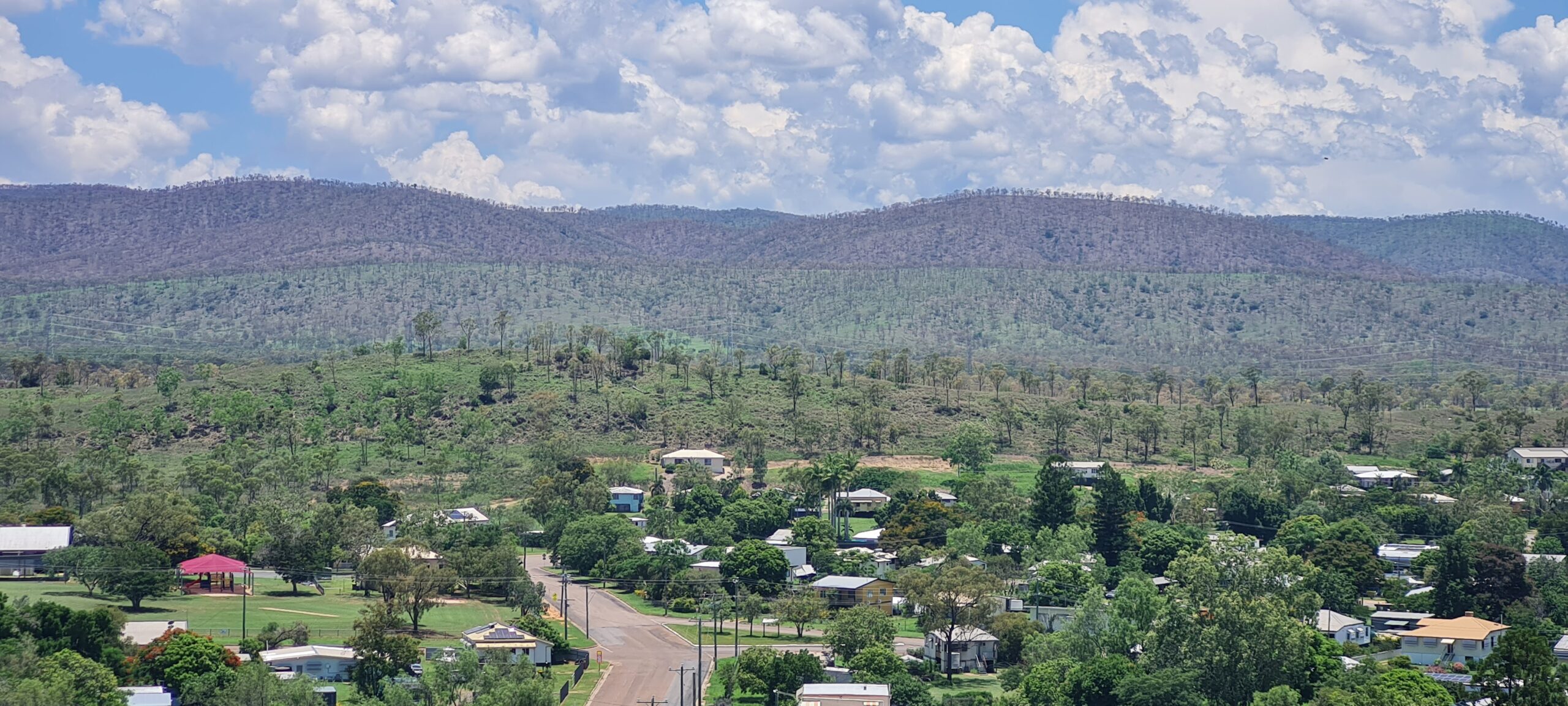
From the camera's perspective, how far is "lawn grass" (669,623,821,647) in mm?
74875

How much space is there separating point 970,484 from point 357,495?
3604 centimetres

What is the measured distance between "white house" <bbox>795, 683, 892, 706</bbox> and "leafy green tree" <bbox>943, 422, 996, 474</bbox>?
57163mm

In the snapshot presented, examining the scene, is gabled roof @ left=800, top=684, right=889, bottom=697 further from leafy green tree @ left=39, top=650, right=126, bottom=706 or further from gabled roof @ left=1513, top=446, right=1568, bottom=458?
gabled roof @ left=1513, top=446, right=1568, bottom=458

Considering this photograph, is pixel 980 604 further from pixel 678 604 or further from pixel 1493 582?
pixel 1493 582

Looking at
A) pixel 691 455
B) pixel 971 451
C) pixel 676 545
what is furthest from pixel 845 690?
pixel 691 455

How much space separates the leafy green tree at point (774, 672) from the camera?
63.2 meters

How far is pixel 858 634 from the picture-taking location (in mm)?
→ 67750

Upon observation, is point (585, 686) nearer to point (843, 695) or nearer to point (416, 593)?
point (416, 593)

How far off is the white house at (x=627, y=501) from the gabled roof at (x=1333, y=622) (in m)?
46.1

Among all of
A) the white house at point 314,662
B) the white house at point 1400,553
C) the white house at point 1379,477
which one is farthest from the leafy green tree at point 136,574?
the white house at point 1379,477

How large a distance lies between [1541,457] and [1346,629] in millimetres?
56825

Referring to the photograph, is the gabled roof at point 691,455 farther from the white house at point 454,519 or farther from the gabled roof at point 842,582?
the gabled roof at point 842,582

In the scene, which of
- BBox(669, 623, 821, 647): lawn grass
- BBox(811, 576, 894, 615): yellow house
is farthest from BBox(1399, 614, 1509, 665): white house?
BBox(669, 623, 821, 647): lawn grass

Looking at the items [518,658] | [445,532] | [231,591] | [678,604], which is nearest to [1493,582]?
[678,604]
